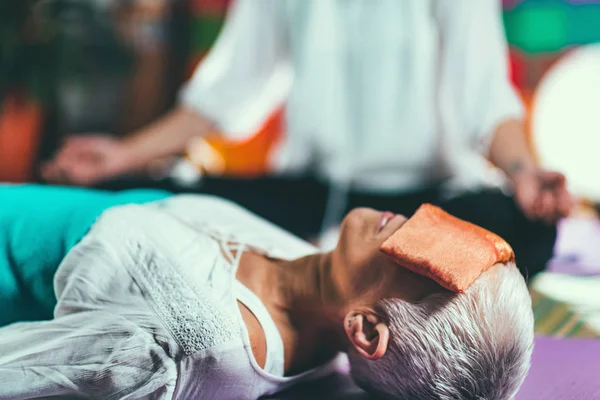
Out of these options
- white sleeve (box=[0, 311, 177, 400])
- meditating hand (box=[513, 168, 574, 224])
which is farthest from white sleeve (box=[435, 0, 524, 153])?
white sleeve (box=[0, 311, 177, 400])

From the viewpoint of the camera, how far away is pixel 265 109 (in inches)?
62.0

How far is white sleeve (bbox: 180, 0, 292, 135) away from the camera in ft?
4.74

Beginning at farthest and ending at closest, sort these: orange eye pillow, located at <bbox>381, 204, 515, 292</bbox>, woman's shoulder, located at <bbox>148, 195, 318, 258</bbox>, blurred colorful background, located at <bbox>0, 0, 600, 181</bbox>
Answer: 1. blurred colorful background, located at <bbox>0, 0, 600, 181</bbox>
2. woman's shoulder, located at <bbox>148, 195, 318, 258</bbox>
3. orange eye pillow, located at <bbox>381, 204, 515, 292</bbox>

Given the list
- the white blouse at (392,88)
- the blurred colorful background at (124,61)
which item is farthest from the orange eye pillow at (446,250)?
the blurred colorful background at (124,61)

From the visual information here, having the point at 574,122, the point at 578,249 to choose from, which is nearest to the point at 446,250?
the point at 578,249

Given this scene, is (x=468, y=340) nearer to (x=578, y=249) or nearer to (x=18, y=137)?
(x=578, y=249)

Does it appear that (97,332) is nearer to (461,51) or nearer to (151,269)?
(151,269)

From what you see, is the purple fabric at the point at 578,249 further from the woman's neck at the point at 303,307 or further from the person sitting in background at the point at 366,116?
the woman's neck at the point at 303,307

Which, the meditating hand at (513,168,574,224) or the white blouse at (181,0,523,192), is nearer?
the meditating hand at (513,168,574,224)

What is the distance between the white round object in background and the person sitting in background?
2.11 feet

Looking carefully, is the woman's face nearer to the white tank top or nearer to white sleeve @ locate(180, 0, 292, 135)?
the white tank top

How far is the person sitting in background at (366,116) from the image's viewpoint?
126 centimetres

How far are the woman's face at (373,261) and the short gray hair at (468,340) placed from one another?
17 millimetres

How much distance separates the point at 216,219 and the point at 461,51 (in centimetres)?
70
